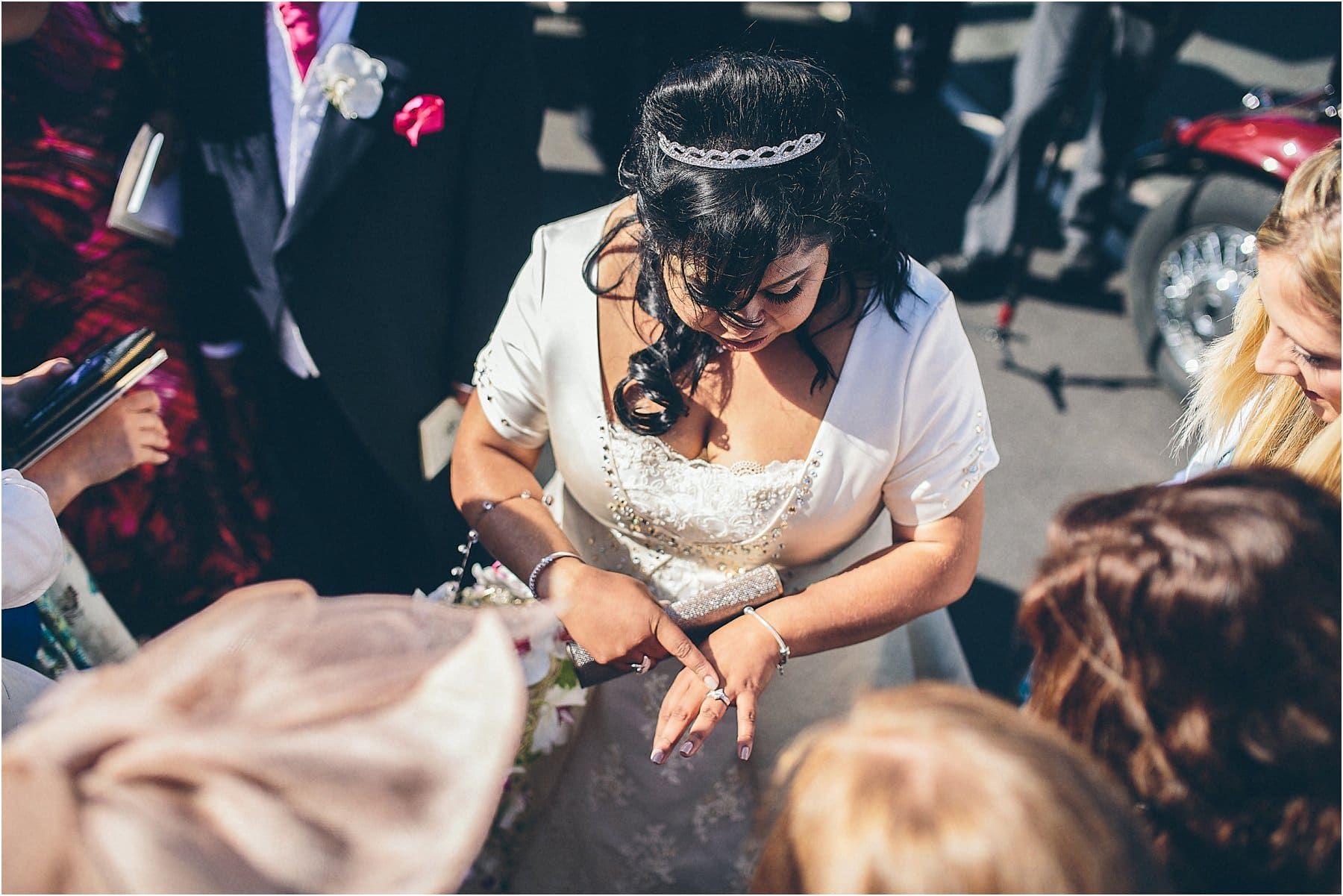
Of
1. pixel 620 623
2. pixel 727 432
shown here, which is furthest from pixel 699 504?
pixel 620 623

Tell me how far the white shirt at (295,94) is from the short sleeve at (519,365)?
499 millimetres

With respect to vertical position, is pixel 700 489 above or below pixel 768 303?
below

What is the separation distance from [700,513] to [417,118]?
96cm

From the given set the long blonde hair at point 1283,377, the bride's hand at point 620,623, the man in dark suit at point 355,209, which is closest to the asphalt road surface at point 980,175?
the long blonde hair at point 1283,377

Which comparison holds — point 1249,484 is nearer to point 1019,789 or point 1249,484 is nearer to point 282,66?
point 1019,789

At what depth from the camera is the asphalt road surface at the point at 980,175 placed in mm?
2936

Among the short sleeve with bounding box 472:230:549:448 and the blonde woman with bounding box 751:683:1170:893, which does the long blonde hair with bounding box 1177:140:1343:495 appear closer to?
the blonde woman with bounding box 751:683:1170:893

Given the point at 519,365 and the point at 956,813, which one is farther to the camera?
the point at 519,365

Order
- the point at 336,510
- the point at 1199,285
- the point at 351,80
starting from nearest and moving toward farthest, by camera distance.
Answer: the point at 351,80 → the point at 336,510 → the point at 1199,285

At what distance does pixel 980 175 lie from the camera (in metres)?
4.23

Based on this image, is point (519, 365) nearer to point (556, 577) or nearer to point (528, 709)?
point (556, 577)

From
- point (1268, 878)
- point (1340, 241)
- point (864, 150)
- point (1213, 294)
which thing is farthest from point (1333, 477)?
point (1213, 294)

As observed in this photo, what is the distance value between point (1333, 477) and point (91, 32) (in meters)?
2.33

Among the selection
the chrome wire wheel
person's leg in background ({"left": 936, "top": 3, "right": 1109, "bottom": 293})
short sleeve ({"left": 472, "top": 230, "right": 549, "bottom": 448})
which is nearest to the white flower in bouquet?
short sleeve ({"left": 472, "top": 230, "right": 549, "bottom": 448})
